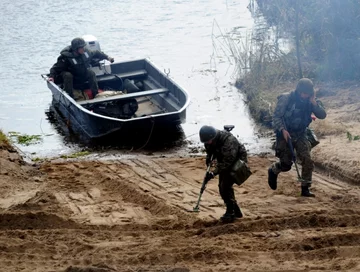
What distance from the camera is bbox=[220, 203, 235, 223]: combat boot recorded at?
1047 cm

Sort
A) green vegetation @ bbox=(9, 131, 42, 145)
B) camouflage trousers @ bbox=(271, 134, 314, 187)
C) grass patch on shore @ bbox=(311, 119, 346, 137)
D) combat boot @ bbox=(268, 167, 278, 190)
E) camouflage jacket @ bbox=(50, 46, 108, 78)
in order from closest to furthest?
camouflage trousers @ bbox=(271, 134, 314, 187)
combat boot @ bbox=(268, 167, 278, 190)
grass patch on shore @ bbox=(311, 119, 346, 137)
green vegetation @ bbox=(9, 131, 42, 145)
camouflage jacket @ bbox=(50, 46, 108, 78)

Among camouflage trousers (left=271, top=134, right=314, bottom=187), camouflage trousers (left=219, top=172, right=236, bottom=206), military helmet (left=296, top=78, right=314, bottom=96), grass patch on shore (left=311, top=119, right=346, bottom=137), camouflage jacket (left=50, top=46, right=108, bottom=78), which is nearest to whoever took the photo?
camouflage trousers (left=219, top=172, right=236, bottom=206)

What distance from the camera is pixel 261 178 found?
12.9 m

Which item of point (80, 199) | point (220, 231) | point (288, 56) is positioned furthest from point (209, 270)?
point (288, 56)

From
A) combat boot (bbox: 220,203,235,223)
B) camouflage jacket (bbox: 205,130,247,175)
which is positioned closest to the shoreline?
combat boot (bbox: 220,203,235,223)

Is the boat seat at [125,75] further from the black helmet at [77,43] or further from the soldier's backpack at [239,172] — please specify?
the soldier's backpack at [239,172]

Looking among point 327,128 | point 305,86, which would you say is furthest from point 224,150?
point 327,128

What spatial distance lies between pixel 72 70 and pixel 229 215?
7725mm

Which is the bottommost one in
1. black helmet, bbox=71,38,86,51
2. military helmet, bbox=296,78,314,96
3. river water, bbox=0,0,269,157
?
river water, bbox=0,0,269,157

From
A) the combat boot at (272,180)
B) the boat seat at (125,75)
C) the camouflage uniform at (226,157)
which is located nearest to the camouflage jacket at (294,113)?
the combat boot at (272,180)

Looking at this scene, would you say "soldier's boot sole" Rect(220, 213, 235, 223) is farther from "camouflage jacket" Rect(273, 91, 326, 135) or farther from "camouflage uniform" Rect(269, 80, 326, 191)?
"camouflage jacket" Rect(273, 91, 326, 135)

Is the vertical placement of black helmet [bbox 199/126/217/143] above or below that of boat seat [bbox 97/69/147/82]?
above

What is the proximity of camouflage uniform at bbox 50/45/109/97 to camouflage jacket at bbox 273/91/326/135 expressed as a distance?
6.59 metres

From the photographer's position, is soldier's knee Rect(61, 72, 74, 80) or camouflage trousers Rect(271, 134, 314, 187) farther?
soldier's knee Rect(61, 72, 74, 80)
